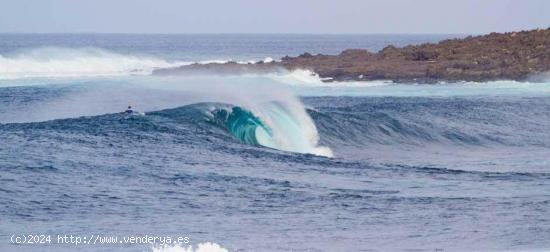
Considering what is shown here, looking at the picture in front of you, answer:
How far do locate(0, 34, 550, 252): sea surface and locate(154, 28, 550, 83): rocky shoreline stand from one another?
1283 cm

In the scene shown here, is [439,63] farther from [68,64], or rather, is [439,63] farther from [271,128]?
[271,128]

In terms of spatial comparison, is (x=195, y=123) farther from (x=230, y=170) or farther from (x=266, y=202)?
(x=266, y=202)

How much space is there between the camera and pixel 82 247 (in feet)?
42.3

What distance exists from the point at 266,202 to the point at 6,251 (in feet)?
16.6

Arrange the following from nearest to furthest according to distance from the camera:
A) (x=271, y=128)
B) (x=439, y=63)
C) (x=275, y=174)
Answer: (x=275, y=174) → (x=271, y=128) → (x=439, y=63)

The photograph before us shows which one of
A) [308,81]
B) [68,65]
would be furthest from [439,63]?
[68,65]

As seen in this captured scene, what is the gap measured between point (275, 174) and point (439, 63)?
36.1 m

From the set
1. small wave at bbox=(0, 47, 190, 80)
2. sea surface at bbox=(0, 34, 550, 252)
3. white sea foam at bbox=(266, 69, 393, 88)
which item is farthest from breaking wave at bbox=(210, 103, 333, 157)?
small wave at bbox=(0, 47, 190, 80)

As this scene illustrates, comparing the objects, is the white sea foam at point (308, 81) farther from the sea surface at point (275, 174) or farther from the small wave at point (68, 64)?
the sea surface at point (275, 174)

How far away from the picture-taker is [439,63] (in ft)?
180

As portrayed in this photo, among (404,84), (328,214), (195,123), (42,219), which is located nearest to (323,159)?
(195,123)

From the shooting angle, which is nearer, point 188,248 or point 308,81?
point 188,248

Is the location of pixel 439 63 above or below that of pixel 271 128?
above

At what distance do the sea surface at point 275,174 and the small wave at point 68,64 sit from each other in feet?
76.0
